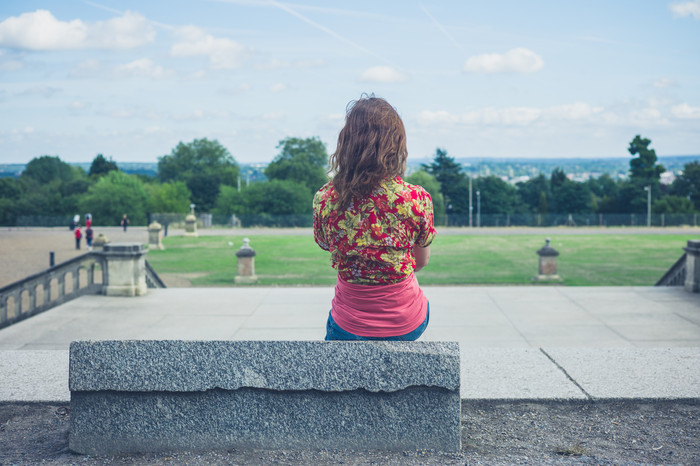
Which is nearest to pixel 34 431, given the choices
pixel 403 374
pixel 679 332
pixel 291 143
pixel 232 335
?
pixel 403 374

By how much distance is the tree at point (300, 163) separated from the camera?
89.9 metres

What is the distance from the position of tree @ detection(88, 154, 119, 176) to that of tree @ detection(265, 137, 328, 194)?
38753 mm

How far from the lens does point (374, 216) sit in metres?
3.18

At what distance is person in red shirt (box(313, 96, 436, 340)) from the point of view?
123 inches

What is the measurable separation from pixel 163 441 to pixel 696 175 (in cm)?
10658

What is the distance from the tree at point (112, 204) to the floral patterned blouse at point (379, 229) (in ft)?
261

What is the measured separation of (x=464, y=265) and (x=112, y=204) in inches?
2588

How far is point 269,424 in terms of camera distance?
11.6ft

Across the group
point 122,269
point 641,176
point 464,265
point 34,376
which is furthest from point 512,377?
point 641,176

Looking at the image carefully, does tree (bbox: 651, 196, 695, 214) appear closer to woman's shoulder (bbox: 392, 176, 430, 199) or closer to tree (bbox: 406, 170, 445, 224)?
tree (bbox: 406, 170, 445, 224)

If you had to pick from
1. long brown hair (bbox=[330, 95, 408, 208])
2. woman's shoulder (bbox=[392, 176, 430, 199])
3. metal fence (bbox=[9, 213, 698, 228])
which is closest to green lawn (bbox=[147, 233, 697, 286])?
woman's shoulder (bbox=[392, 176, 430, 199])

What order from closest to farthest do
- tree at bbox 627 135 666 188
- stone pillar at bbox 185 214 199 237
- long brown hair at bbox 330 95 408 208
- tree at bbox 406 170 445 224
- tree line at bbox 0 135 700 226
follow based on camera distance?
long brown hair at bbox 330 95 408 208 < stone pillar at bbox 185 214 199 237 < tree line at bbox 0 135 700 226 < tree at bbox 406 170 445 224 < tree at bbox 627 135 666 188

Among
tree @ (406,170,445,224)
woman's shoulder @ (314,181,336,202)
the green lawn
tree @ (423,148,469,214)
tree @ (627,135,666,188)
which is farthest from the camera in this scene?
tree @ (423,148,469,214)

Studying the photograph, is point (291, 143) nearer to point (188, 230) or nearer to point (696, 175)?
point (188, 230)
